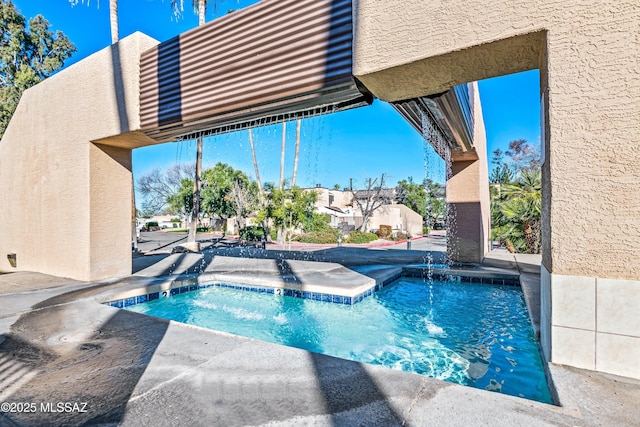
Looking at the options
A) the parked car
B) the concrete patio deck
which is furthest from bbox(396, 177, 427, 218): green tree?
the concrete patio deck

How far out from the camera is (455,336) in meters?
4.56

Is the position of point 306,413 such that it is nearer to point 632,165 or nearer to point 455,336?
point 632,165

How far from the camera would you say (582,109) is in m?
2.36

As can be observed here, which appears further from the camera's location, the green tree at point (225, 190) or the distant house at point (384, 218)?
the distant house at point (384, 218)

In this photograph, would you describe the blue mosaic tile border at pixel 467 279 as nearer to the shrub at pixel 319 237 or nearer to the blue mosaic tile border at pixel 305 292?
the blue mosaic tile border at pixel 305 292

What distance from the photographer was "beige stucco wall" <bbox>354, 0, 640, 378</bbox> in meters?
2.24

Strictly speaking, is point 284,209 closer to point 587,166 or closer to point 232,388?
point 232,388

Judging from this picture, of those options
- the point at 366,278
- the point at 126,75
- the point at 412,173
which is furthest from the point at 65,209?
the point at 412,173

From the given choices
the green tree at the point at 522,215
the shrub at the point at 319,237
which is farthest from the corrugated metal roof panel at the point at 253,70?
the shrub at the point at 319,237

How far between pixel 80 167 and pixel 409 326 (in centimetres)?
672

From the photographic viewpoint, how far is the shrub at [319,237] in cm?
2142

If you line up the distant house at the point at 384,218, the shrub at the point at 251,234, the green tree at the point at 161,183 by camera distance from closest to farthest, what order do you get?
the shrub at the point at 251,234, the distant house at the point at 384,218, the green tree at the point at 161,183

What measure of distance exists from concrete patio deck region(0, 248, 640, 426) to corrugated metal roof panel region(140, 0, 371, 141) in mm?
2898

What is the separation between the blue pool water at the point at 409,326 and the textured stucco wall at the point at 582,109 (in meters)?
1.20
